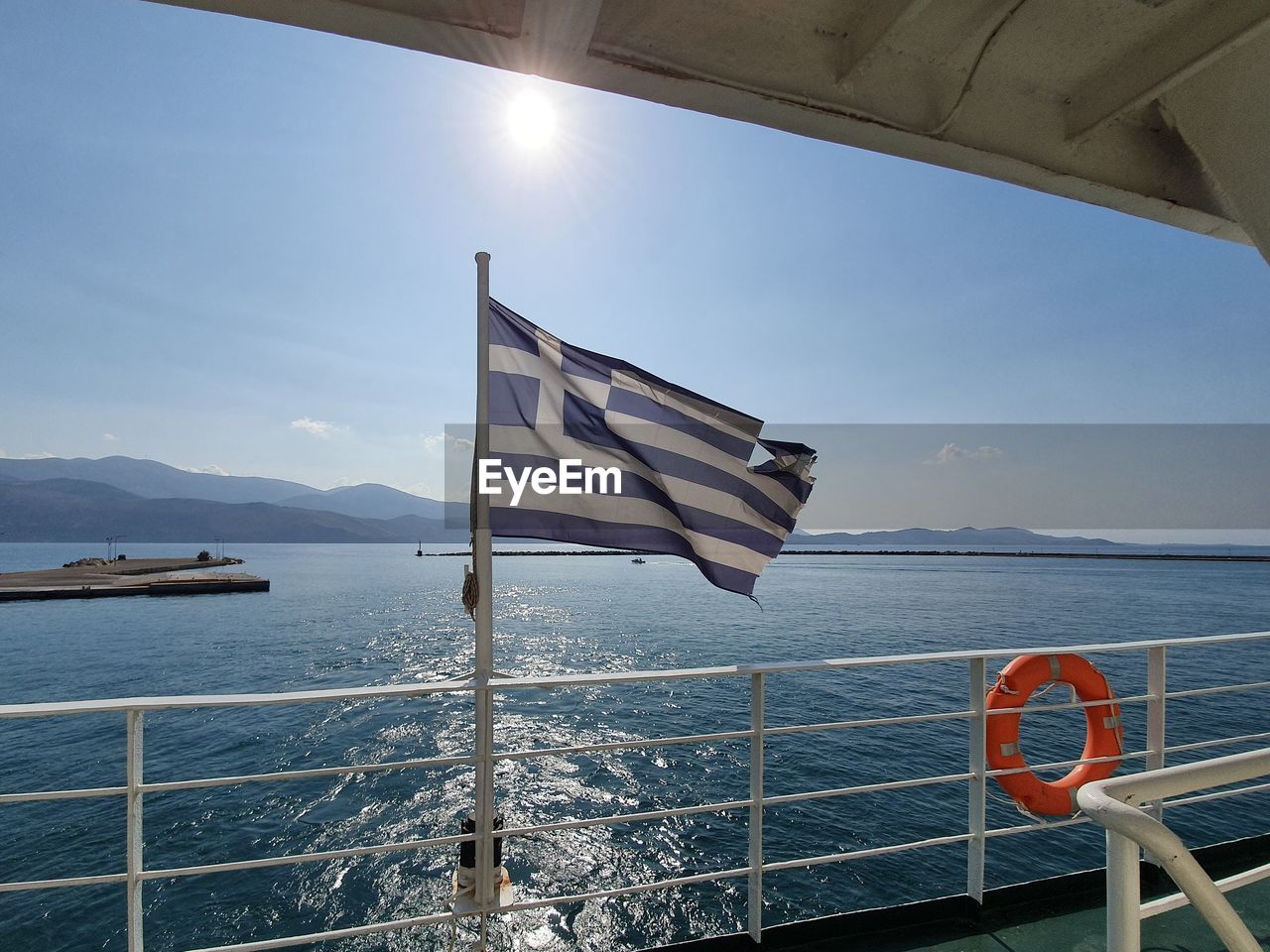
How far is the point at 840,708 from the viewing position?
10.5m

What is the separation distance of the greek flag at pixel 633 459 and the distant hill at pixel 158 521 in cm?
16819

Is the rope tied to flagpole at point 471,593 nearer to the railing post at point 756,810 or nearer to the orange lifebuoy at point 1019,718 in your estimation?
the railing post at point 756,810

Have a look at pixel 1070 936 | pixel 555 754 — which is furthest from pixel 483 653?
pixel 1070 936

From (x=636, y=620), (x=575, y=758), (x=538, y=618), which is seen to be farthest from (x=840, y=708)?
(x=538, y=618)

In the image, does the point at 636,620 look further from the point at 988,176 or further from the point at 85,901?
the point at 988,176

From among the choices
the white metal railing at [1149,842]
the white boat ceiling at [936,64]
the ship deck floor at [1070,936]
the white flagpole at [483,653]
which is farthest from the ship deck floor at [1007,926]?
the white boat ceiling at [936,64]

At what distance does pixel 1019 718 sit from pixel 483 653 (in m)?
2.28

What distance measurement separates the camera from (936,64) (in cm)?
156

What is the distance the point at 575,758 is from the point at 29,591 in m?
37.5

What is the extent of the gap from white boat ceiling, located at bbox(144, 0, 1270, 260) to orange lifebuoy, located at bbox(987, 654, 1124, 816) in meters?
1.79

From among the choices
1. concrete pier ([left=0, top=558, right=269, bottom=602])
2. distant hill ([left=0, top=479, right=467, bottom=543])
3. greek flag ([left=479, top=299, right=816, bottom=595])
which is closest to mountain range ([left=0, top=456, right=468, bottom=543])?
distant hill ([left=0, top=479, right=467, bottom=543])

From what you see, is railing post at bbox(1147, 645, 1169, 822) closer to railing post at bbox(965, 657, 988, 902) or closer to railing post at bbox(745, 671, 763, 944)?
railing post at bbox(965, 657, 988, 902)

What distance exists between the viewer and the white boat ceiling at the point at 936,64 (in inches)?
50.6

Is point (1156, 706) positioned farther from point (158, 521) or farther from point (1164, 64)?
point (158, 521)
